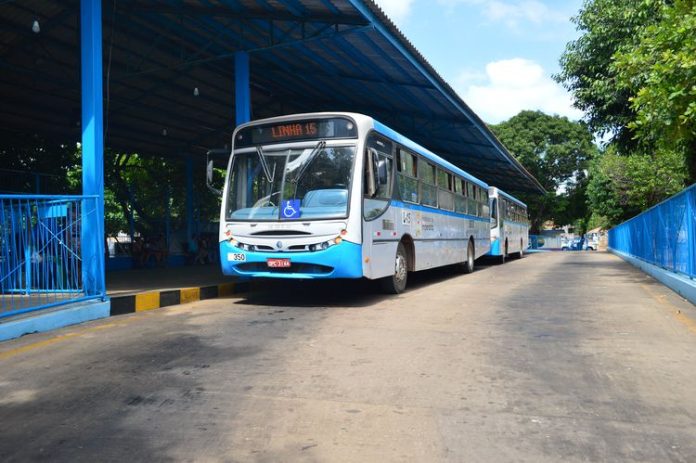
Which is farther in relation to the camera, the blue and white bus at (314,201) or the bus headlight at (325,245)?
the blue and white bus at (314,201)

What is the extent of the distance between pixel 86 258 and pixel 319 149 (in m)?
3.57

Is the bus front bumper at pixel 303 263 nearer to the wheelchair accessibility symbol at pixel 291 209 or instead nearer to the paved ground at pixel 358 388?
the wheelchair accessibility symbol at pixel 291 209

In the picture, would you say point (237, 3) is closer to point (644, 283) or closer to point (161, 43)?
Answer: point (161, 43)

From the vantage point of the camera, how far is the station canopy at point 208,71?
10.6m

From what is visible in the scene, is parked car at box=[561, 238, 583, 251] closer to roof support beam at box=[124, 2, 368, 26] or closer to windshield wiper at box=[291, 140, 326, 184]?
roof support beam at box=[124, 2, 368, 26]

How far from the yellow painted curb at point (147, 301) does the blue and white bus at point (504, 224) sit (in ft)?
44.6

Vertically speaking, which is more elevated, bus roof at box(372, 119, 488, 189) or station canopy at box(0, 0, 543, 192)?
station canopy at box(0, 0, 543, 192)

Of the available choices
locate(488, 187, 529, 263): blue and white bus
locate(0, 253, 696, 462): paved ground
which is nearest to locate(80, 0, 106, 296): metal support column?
locate(0, 253, 696, 462): paved ground

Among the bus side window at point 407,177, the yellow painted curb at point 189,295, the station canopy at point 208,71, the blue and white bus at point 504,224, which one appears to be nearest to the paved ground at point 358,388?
the yellow painted curb at point 189,295

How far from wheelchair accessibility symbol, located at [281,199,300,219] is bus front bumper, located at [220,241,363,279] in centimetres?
54

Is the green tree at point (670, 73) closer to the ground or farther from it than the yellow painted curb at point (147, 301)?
farther from it

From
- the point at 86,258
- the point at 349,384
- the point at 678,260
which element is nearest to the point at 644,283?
the point at 678,260

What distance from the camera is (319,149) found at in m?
8.25

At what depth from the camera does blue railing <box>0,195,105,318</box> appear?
6.66m
